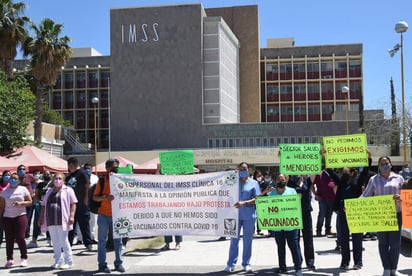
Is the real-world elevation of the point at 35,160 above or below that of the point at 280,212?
above

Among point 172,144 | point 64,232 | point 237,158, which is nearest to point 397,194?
point 64,232

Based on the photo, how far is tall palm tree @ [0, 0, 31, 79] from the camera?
114 feet

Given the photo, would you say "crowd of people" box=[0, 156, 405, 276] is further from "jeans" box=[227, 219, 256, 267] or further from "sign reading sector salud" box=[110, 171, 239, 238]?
"sign reading sector salud" box=[110, 171, 239, 238]

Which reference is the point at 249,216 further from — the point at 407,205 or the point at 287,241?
the point at 407,205

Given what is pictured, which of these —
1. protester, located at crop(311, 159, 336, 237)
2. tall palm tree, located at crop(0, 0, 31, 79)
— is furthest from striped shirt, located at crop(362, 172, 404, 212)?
tall palm tree, located at crop(0, 0, 31, 79)

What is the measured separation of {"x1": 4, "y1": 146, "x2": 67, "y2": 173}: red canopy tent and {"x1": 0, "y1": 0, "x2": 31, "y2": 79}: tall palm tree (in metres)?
14.8

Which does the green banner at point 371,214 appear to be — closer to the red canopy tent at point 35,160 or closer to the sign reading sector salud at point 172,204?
the sign reading sector salud at point 172,204

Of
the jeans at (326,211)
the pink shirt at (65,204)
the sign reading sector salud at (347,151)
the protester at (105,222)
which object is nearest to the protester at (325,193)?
the jeans at (326,211)

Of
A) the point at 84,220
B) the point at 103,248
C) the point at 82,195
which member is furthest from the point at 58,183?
the point at 84,220

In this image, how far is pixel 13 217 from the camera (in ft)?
35.1

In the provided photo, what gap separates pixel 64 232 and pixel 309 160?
16.0 feet

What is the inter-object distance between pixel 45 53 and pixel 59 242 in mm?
30570

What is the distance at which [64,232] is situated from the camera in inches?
403

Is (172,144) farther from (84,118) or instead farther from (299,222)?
(299,222)
